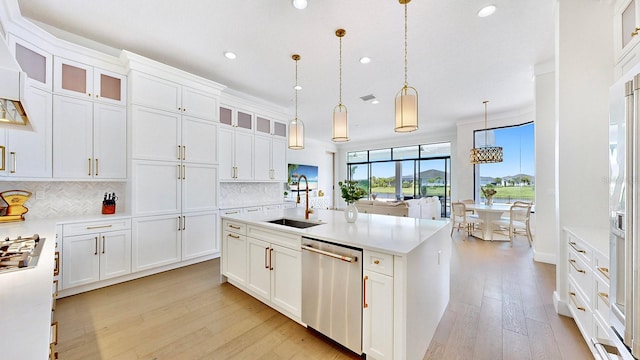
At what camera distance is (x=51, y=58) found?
2.65m

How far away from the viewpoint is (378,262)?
159 cm

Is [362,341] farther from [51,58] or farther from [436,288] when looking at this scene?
[51,58]

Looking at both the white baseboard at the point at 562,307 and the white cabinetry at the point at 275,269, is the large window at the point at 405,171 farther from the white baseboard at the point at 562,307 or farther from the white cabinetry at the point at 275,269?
the white cabinetry at the point at 275,269

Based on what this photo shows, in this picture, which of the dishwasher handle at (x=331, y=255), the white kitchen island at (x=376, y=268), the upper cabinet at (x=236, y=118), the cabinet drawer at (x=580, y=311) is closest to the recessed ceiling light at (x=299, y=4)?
the white kitchen island at (x=376, y=268)

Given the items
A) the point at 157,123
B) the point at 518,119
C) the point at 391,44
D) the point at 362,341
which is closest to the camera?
the point at 362,341

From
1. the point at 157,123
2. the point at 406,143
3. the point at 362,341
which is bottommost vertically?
the point at 362,341

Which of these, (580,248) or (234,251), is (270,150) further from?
(580,248)

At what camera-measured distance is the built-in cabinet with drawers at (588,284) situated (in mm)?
1601

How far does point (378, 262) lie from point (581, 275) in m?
1.89

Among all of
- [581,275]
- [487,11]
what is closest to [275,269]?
[581,275]

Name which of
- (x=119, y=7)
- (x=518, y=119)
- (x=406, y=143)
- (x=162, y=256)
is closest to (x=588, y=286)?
(x=162, y=256)

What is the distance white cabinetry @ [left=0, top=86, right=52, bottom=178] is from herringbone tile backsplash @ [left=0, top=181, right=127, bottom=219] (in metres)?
0.38

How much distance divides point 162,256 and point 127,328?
1352 millimetres

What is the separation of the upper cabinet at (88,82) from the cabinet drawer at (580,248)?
5.18 m
